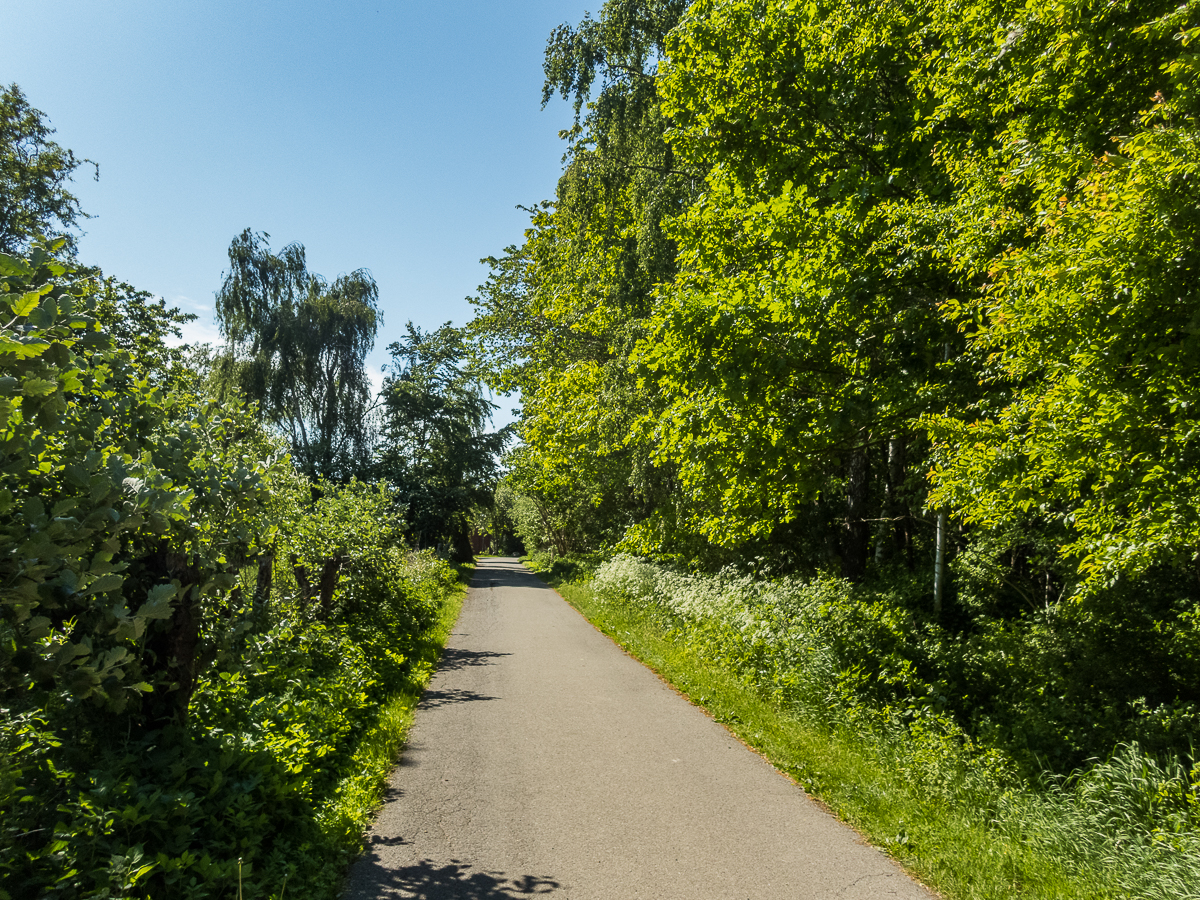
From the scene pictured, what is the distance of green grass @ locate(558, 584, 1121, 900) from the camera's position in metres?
4.00

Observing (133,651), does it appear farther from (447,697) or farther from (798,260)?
(798,260)

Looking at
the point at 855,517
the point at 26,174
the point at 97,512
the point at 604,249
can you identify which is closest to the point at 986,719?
the point at 855,517

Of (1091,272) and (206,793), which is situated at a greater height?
(1091,272)

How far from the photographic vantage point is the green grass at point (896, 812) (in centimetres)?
400

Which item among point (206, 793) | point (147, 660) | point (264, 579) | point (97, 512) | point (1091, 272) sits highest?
point (1091, 272)

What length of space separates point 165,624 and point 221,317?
2482 cm

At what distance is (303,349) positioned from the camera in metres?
26.6

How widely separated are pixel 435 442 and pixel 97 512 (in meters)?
31.7

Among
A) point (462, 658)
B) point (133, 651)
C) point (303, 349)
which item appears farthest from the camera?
point (303, 349)

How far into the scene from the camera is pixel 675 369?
981cm

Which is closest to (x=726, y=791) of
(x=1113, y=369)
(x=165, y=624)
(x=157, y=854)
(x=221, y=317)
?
(x=157, y=854)

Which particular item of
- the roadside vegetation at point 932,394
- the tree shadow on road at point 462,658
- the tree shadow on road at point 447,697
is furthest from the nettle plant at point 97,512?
the tree shadow on road at point 462,658

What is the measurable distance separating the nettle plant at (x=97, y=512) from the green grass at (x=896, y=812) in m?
4.62

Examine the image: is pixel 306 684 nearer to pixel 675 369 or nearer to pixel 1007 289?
pixel 675 369
